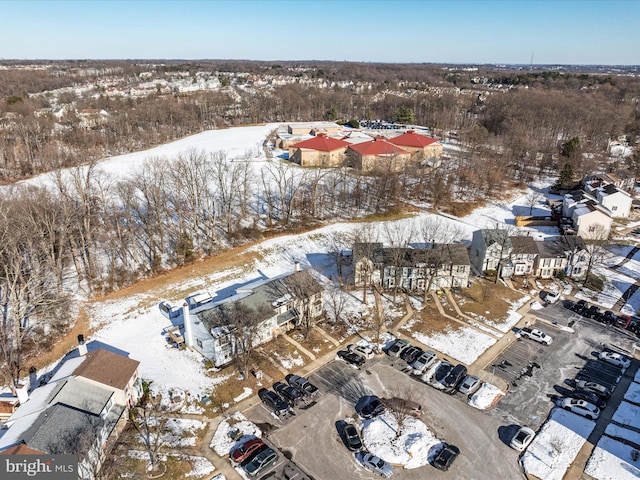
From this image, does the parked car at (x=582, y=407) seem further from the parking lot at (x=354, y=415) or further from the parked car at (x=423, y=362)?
the parked car at (x=423, y=362)

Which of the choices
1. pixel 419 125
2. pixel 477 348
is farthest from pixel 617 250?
pixel 419 125

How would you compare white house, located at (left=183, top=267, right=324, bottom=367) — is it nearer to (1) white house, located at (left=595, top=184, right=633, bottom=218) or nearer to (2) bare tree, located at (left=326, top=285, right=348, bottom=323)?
(2) bare tree, located at (left=326, top=285, right=348, bottom=323)

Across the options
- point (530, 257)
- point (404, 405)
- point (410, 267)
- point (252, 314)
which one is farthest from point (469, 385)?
point (530, 257)

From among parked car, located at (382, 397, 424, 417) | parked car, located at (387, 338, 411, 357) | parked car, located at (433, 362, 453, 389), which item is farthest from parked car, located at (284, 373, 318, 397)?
parked car, located at (433, 362, 453, 389)

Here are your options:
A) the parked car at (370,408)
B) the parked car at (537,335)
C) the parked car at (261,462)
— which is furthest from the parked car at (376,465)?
the parked car at (537,335)

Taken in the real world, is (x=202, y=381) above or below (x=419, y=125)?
below

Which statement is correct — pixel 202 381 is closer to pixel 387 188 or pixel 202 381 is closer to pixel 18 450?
pixel 18 450
